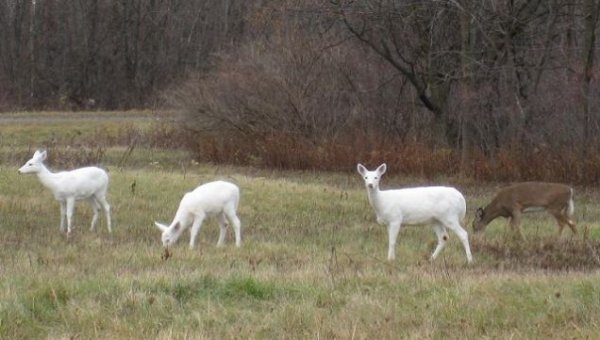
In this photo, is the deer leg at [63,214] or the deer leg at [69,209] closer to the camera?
the deer leg at [69,209]

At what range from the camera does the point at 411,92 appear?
32.4 metres

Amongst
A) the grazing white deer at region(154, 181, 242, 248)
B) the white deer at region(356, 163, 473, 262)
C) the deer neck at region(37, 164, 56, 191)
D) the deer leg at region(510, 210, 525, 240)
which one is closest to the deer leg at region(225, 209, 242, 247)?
the grazing white deer at region(154, 181, 242, 248)

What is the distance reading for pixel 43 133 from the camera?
39.0m

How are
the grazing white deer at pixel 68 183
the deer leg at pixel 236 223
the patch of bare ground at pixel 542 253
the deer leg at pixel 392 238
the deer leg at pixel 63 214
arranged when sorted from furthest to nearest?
the grazing white deer at pixel 68 183, the deer leg at pixel 63 214, the deer leg at pixel 236 223, the deer leg at pixel 392 238, the patch of bare ground at pixel 542 253

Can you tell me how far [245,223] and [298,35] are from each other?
16.0 meters

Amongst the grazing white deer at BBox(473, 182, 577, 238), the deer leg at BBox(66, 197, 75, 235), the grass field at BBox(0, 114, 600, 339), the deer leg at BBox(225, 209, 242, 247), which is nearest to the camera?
the grass field at BBox(0, 114, 600, 339)

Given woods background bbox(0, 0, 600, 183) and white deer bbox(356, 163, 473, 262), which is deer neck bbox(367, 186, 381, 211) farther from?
woods background bbox(0, 0, 600, 183)

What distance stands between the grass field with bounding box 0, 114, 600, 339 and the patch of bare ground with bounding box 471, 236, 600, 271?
0.09 ft

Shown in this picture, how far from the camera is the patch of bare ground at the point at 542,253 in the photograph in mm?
12250

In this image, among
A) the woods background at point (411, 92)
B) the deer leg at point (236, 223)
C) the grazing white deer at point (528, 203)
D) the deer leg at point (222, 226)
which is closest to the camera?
the deer leg at point (236, 223)

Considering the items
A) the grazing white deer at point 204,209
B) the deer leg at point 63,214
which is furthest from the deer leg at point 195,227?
the deer leg at point 63,214

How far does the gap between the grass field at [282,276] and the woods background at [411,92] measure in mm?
6623

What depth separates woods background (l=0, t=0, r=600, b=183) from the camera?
86.3 ft

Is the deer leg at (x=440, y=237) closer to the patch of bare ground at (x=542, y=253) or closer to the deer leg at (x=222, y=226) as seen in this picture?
the patch of bare ground at (x=542, y=253)
